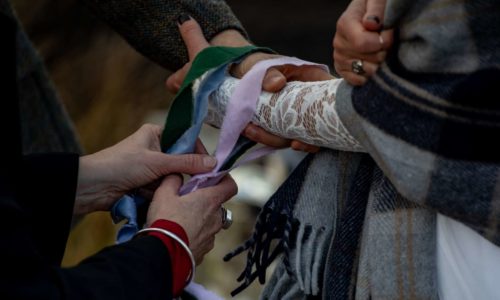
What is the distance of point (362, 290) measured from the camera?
888mm

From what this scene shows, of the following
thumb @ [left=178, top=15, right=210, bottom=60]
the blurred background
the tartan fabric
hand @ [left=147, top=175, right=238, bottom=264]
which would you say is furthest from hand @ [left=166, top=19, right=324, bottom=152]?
the blurred background

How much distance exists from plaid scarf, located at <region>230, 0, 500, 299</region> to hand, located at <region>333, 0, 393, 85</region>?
0.05 feet

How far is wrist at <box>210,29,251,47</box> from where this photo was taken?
1.28 m

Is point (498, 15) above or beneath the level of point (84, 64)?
above

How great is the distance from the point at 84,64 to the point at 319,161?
2.22 meters

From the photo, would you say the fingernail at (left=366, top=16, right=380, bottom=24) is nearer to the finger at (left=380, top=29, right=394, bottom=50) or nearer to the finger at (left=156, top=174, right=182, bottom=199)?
the finger at (left=380, top=29, right=394, bottom=50)

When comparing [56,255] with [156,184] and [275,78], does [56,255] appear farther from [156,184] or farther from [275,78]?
[275,78]

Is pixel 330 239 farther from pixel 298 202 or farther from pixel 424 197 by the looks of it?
pixel 424 197

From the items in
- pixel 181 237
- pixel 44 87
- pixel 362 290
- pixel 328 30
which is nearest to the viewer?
pixel 362 290

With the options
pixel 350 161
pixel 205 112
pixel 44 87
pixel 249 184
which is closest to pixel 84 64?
pixel 249 184

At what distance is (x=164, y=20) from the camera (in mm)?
1330

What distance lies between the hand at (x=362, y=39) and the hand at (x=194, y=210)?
0.30 m

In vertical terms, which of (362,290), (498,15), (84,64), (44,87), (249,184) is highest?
(498,15)

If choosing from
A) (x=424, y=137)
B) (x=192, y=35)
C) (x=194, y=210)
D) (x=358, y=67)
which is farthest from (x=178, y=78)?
(x=424, y=137)
